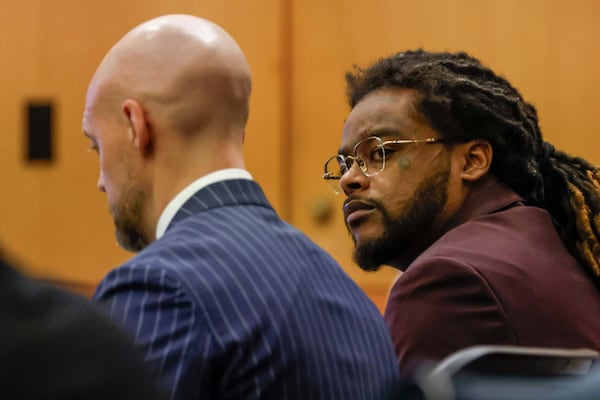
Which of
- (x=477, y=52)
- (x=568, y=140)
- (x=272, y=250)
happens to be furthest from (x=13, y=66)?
(x=272, y=250)

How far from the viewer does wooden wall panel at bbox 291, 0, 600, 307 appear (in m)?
3.31

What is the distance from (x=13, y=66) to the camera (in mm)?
3670

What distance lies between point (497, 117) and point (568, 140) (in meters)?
1.55

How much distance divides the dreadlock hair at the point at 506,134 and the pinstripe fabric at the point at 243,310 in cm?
56

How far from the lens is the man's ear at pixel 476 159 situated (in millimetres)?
1814

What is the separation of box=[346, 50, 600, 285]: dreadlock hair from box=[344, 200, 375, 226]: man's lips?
0.62ft

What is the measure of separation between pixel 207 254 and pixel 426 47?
89.8 inches

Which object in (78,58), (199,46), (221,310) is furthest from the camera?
(78,58)

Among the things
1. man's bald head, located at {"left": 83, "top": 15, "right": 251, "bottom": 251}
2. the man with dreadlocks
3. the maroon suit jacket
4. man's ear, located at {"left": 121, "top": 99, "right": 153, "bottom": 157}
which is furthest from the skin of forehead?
man's ear, located at {"left": 121, "top": 99, "right": 153, "bottom": 157}

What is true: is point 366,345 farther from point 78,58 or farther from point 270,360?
point 78,58

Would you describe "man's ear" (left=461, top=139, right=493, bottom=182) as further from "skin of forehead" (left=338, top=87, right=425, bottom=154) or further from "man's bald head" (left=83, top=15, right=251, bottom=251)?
"man's bald head" (left=83, top=15, right=251, bottom=251)

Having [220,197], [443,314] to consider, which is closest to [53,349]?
[220,197]

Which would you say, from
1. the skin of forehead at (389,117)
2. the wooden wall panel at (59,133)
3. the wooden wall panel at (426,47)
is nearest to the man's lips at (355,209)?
the skin of forehead at (389,117)

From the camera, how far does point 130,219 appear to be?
57.2 inches
